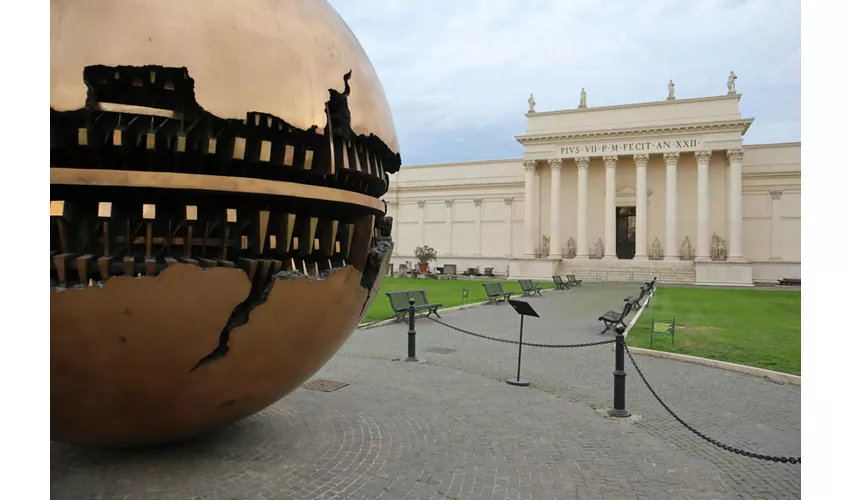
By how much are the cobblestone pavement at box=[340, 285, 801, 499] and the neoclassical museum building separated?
1459 inches

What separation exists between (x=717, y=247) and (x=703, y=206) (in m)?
4.10

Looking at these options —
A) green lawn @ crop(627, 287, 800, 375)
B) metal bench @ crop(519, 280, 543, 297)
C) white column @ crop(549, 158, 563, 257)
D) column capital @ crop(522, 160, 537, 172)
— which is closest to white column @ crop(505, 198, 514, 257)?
column capital @ crop(522, 160, 537, 172)

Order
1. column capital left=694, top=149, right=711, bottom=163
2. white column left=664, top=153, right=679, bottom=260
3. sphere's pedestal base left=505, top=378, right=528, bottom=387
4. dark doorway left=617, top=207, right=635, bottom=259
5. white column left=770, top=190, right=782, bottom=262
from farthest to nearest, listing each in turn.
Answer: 1. dark doorway left=617, top=207, right=635, bottom=259
2. white column left=770, top=190, right=782, bottom=262
3. white column left=664, top=153, right=679, bottom=260
4. column capital left=694, top=149, right=711, bottom=163
5. sphere's pedestal base left=505, top=378, right=528, bottom=387

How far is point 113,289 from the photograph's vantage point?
10.1 feet

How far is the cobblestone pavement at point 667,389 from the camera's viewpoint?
17.3 ft

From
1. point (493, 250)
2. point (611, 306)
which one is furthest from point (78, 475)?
point (493, 250)

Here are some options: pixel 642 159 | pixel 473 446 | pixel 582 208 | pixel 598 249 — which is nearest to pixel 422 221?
pixel 582 208

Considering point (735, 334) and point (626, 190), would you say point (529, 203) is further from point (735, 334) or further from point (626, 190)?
point (735, 334)

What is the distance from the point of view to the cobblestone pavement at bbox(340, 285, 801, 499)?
17.3ft

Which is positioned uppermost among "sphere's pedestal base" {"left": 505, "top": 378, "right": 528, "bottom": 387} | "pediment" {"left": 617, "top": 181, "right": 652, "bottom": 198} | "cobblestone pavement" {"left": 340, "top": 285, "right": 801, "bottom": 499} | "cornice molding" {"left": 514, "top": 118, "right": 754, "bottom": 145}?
"cornice molding" {"left": 514, "top": 118, "right": 754, "bottom": 145}

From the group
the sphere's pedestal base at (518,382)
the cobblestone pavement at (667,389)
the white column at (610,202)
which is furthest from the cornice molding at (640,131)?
the sphere's pedestal base at (518,382)

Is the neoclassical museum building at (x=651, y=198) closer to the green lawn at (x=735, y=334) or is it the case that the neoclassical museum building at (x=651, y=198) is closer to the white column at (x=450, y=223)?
the white column at (x=450, y=223)

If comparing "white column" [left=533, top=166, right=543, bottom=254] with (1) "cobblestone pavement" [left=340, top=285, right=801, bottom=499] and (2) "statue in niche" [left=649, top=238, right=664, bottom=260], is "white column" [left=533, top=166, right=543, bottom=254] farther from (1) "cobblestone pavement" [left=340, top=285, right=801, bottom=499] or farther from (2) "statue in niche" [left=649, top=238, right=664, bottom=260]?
(1) "cobblestone pavement" [left=340, top=285, right=801, bottom=499]

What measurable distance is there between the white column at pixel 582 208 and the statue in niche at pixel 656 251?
5937mm
